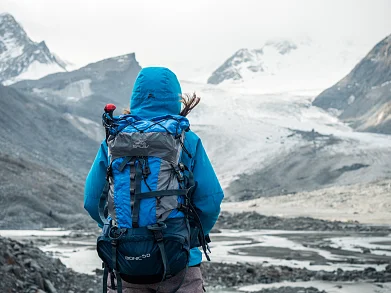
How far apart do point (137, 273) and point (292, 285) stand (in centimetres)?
1173

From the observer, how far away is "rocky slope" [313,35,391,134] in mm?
112981

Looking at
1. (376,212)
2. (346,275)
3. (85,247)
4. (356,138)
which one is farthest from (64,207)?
(356,138)

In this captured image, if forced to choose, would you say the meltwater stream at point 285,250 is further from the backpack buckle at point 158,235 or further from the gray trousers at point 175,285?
the backpack buckle at point 158,235

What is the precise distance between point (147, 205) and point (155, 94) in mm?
676

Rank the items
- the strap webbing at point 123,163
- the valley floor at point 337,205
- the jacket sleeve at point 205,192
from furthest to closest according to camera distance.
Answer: the valley floor at point 337,205 → the jacket sleeve at point 205,192 → the strap webbing at point 123,163

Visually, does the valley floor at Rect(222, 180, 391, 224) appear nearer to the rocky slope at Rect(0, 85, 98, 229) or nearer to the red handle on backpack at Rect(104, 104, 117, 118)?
the rocky slope at Rect(0, 85, 98, 229)

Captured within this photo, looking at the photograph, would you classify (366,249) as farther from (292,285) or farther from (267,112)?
(267,112)

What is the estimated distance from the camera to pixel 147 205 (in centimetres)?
→ 335

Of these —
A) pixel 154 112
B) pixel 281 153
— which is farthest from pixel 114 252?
pixel 281 153

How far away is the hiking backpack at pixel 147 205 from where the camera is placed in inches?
130

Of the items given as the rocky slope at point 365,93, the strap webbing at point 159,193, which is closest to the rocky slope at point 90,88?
the rocky slope at point 365,93

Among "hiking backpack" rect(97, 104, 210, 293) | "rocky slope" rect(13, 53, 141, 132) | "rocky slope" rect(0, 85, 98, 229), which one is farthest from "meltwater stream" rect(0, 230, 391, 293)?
"rocky slope" rect(13, 53, 141, 132)

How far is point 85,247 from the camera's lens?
25266mm

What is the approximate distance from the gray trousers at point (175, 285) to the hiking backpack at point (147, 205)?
66mm
